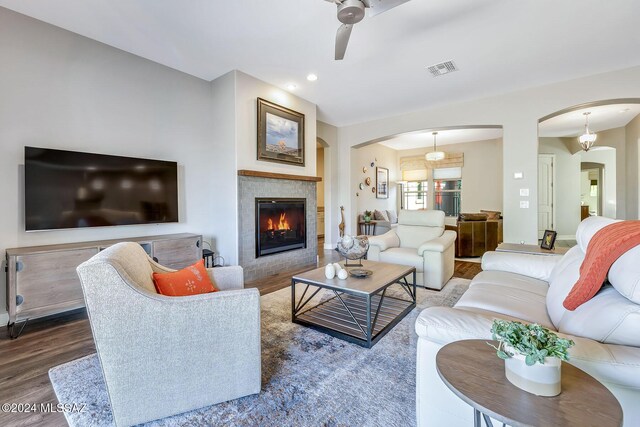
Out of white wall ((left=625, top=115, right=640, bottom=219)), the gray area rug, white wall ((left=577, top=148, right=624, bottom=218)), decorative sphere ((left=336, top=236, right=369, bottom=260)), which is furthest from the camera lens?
white wall ((left=577, top=148, right=624, bottom=218))

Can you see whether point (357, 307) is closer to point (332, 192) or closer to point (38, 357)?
point (38, 357)

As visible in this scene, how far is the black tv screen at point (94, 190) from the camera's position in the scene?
2688 millimetres

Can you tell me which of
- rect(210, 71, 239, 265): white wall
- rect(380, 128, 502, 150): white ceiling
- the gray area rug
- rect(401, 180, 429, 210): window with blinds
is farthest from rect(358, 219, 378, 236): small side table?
the gray area rug

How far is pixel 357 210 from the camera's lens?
7.22 m

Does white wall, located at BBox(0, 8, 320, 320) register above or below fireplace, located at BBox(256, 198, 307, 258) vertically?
above

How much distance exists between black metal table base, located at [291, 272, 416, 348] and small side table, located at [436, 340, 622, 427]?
1.16 meters

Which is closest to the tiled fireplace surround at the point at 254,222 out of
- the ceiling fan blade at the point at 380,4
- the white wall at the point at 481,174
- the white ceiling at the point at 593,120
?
the ceiling fan blade at the point at 380,4

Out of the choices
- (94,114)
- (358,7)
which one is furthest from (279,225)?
(358,7)

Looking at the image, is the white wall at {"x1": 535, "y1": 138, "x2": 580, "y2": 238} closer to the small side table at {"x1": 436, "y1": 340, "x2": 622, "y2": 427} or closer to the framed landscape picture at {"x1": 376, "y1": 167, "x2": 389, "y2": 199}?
the framed landscape picture at {"x1": 376, "y1": 167, "x2": 389, "y2": 199}

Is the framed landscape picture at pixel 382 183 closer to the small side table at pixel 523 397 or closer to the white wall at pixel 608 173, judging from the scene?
the white wall at pixel 608 173

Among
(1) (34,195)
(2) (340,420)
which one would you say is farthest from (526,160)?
(1) (34,195)

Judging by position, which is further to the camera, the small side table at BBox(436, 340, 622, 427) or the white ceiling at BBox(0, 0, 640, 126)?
the white ceiling at BBox(0, 0, 640, 126)

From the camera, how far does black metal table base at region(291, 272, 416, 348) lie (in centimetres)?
227

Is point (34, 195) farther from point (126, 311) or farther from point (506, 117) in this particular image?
point (506, 117)
